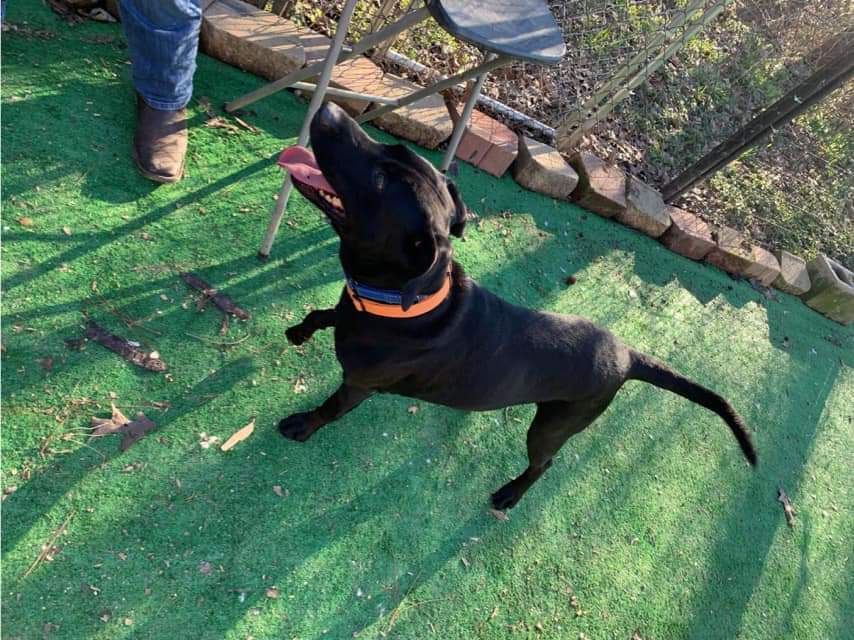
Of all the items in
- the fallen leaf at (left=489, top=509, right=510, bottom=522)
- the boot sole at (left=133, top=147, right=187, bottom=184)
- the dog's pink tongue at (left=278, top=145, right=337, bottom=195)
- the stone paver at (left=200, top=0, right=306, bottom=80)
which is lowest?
the fallen leaf at (left=489, top=509, right=510, bottom=522)

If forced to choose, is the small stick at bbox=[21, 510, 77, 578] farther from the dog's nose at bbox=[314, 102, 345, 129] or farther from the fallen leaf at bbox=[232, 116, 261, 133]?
the fallen leaf at bbox=[232, 116, 261, 133]

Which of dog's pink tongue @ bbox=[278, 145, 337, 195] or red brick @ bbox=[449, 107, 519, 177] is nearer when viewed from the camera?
dog's pink tongue @ bbox=[278, 145, 337, 195]

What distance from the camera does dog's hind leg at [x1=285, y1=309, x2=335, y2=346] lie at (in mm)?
2703

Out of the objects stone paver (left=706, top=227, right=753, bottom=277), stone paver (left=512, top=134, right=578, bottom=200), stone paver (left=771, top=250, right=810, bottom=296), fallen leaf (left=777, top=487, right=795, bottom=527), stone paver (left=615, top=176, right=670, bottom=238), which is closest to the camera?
fallen leaf (left=777, top=487, right=795, bottom=527)

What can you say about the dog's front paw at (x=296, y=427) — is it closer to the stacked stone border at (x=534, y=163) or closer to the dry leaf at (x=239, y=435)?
the dry leaf at (x=239, y=435)

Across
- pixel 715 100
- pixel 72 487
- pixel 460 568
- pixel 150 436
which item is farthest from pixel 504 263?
pixel 715 100

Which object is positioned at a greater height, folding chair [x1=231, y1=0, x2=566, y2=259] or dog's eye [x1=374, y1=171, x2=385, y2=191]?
folding chair [x1=231, y1=0, x2=566, y2=259]

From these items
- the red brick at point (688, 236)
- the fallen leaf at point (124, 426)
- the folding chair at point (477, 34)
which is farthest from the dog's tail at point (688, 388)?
the red brick at point (688, 236)

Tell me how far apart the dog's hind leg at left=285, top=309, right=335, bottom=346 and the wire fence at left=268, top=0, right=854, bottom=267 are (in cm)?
216

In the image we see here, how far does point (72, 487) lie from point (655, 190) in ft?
15.7

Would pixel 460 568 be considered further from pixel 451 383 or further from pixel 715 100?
pixel 715 100

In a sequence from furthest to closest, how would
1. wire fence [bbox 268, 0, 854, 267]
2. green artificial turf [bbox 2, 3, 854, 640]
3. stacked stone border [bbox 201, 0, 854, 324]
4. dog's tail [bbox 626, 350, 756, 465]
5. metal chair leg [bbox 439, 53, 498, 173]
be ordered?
wire fence [bbox 268, 0, 854, 267] → stacked stone border [bbox 201, 0, 854, 324] → metal chair leg [bbox 439, 53, 498, 173] → dog's tail [bbox 626, 350, 756, 465] → green artificial turf [bbox 2, 3, 854, 640]

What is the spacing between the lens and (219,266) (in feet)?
9.52

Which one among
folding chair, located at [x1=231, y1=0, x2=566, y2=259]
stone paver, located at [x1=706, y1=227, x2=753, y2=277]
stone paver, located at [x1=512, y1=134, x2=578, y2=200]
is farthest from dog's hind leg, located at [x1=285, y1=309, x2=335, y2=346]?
stone paver, located at [x1=706, y1=227, x2=753, y2=277]
